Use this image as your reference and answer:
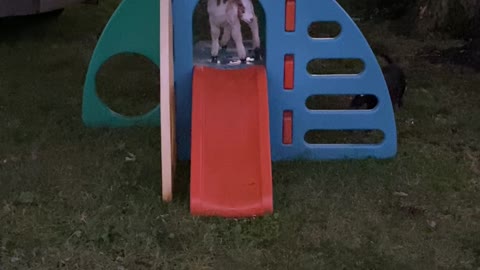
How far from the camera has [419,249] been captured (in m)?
3.71

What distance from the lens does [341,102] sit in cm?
559

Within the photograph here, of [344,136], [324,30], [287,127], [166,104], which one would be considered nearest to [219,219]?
[166,104]

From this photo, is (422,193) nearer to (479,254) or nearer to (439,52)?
(479,254)

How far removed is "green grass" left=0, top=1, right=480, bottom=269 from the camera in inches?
142

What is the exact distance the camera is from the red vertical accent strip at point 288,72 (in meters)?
4.52

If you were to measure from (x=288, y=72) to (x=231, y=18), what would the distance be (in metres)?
0.48

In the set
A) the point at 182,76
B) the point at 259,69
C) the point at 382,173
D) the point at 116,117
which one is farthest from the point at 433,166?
the point at 116,117

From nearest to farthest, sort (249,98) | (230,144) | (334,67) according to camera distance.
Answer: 1. (230,144)
2. (249,98)
3. (334,67)

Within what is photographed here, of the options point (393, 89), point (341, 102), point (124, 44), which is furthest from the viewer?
point (341, 102)

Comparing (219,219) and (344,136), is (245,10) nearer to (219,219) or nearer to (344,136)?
(344,136)

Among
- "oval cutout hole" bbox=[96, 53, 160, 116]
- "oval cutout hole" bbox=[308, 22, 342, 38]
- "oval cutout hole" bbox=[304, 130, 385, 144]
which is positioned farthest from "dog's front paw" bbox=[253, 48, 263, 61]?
"oval cutout hole" bbox=[308, 22, 342, 38]

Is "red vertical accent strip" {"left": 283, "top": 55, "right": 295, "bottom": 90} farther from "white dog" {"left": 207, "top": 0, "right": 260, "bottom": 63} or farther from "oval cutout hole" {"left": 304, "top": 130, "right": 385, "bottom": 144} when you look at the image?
"oval cutout hole" {"left": 304, "top": 130, "right": 385, "bottom": 144}

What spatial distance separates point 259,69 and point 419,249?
4.69 ft

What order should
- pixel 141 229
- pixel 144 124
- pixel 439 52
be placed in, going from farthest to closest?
pixel 439 52 → pixel 144 124 → pixel 141 229
